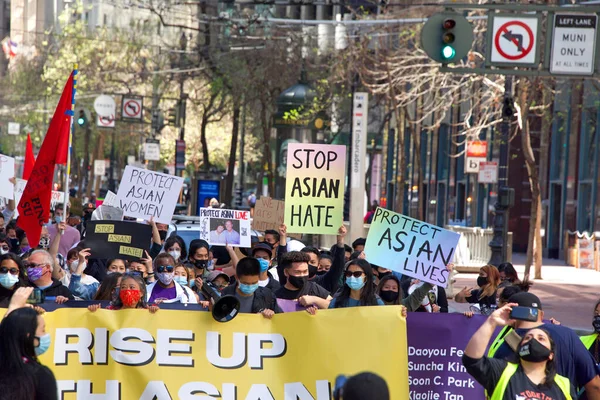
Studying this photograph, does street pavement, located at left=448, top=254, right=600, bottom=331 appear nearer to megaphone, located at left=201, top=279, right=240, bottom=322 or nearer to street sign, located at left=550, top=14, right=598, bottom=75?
street sign, located at left=550, top=14, right=598, bottom=75

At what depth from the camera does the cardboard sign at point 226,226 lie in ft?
41.7

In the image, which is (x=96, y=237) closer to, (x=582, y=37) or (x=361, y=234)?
(x=582, y=37)

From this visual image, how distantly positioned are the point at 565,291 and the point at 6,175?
1223 cm

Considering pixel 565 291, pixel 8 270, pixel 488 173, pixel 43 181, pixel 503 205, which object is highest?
pixel 43 181

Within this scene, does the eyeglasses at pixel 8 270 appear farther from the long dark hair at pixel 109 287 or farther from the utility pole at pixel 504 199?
the utility pole at pixel 504 199

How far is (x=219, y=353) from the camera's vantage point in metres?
7.75

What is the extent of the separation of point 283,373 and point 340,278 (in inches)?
127

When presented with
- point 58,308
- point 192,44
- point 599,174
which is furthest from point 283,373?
point 192,44

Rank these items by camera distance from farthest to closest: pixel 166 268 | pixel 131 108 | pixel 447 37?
1. pixel 131 108
2. pixel 447 37
3. pixel 166 268

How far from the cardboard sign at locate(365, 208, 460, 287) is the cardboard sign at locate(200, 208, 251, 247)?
10.2 ft

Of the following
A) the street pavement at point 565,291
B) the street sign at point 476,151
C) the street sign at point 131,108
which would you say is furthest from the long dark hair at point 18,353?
the street sign at point 131,108

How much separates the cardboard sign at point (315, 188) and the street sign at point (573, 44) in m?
4.85

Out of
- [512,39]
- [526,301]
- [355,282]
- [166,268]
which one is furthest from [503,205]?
[526,301]

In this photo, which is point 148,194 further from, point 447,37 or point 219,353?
point 219,353
